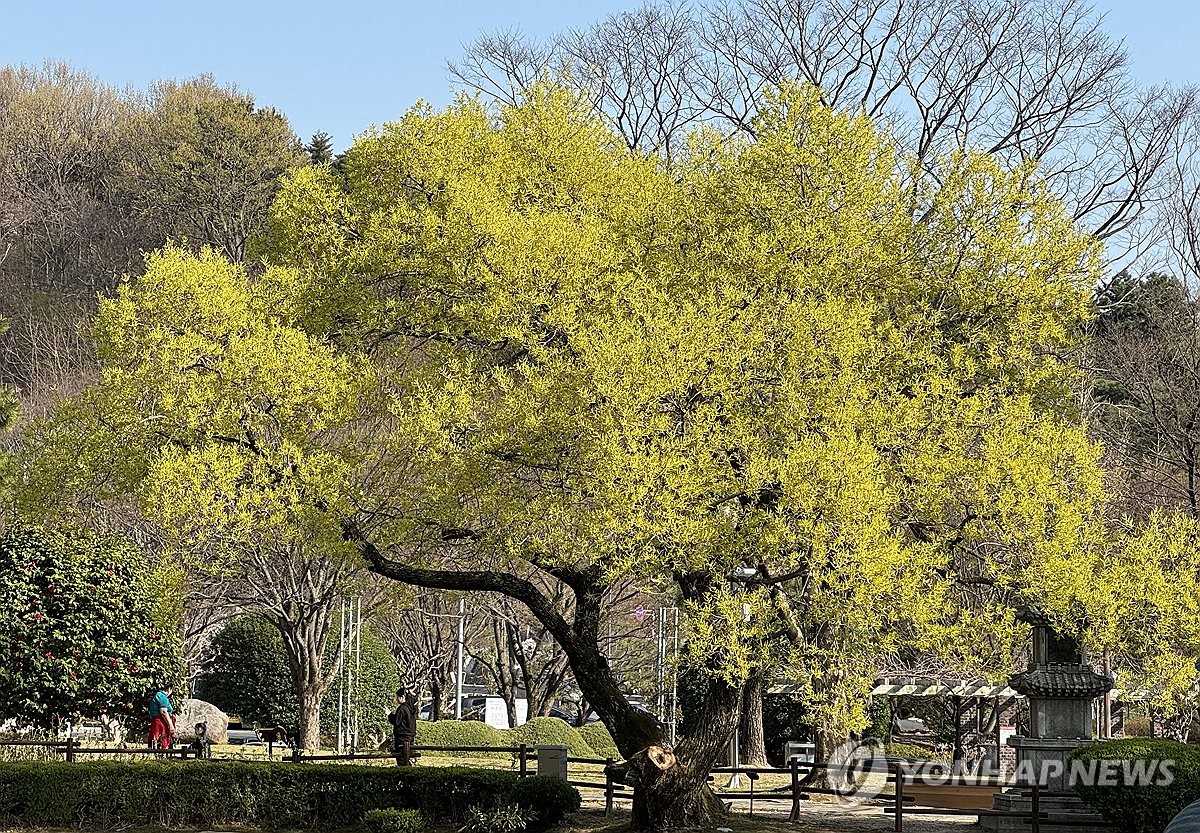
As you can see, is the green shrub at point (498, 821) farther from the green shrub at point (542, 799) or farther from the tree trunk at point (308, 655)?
the tree trunk at point (308, 655)

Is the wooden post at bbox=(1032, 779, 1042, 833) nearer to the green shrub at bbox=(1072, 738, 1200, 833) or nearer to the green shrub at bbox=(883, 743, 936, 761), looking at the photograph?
the green shrub at bbox=(1072, 738, 1200, 833)

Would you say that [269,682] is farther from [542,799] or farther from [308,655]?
[542,799]

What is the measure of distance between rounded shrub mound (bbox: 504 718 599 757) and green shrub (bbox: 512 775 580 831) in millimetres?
9624

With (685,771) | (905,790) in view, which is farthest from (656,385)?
(905,790)

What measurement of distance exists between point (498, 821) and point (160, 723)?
7784mm

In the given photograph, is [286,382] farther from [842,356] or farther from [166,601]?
[842,356]

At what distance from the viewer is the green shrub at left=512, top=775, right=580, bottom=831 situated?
1725 cm

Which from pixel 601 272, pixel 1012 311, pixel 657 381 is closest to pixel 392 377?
pixel 601 272

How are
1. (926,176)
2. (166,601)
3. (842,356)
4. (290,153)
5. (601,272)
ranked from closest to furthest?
(842,356) < (601,272) < (166,601) < (926,176) < (290,153)

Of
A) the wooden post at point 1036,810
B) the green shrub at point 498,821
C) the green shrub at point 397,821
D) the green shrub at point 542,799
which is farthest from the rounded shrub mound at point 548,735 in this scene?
the wooden post at point 1036,810

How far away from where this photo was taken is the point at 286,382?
49.4ft

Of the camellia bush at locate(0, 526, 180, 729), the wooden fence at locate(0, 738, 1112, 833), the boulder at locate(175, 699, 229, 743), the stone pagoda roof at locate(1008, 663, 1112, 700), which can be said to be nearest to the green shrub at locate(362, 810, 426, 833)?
the wooden fence at locate(0, 738, 1112, 833)

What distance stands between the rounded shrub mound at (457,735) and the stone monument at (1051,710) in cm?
1201

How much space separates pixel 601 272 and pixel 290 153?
112 feet
